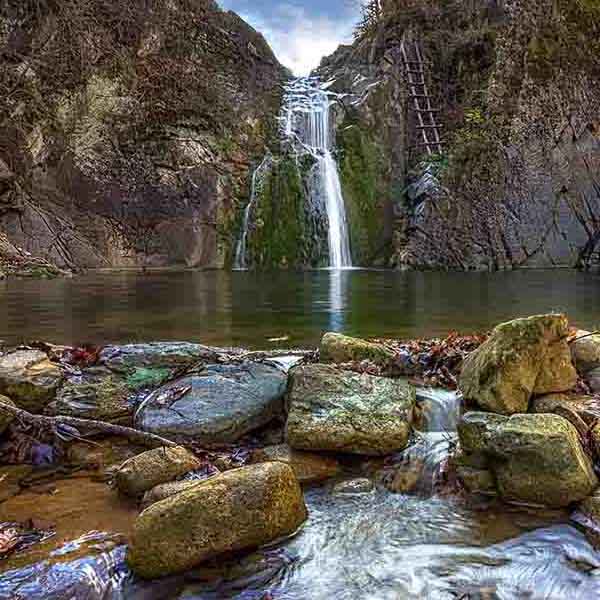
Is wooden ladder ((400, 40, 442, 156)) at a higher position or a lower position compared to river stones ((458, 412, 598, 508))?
higher

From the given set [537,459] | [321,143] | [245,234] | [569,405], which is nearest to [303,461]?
[537,459]

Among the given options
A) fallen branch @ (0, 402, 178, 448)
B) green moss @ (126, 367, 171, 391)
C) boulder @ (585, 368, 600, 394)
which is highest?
boulder @ (585, 368, 600, 394)

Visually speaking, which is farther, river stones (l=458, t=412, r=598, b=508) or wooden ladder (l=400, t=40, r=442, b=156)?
wooden ladder (l=400, t=40, r=442, b=156)

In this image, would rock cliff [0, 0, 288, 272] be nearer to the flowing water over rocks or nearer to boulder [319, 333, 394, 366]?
boulder [319, 333, 394, 366]

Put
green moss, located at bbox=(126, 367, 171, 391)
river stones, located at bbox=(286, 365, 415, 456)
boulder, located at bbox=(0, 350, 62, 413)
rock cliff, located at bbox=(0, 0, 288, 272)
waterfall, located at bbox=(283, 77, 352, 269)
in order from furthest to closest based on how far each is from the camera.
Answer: waterfall, located at bbox=(283, 77, 352, 269), rock cliff, located at bbox=(0, 0, 288, 272), green moss, located at bbox=(126, 367, 171, 391), boulder, located at bbox=(0, 350, 62, 413), river stones, located at bbox=(286, 365, 415, 456)

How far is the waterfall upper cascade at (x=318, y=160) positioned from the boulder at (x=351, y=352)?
1911 centimetres

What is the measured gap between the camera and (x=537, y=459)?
108 inches

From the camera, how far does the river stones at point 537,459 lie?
2699 mm

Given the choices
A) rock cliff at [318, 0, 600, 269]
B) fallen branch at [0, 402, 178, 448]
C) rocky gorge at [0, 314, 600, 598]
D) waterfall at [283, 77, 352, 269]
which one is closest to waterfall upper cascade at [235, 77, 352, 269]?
waterfall at [283, 77, 352, 269]

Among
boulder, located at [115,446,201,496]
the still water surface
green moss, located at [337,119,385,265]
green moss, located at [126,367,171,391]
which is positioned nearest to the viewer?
boulder, located at [115,446,201,496]

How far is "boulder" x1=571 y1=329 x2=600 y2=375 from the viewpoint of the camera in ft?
12.5

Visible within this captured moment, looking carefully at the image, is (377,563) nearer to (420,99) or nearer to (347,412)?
(347,412)

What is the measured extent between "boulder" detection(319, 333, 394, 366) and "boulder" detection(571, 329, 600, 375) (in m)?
1.41

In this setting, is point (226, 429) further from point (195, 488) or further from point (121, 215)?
point (121, 215)
